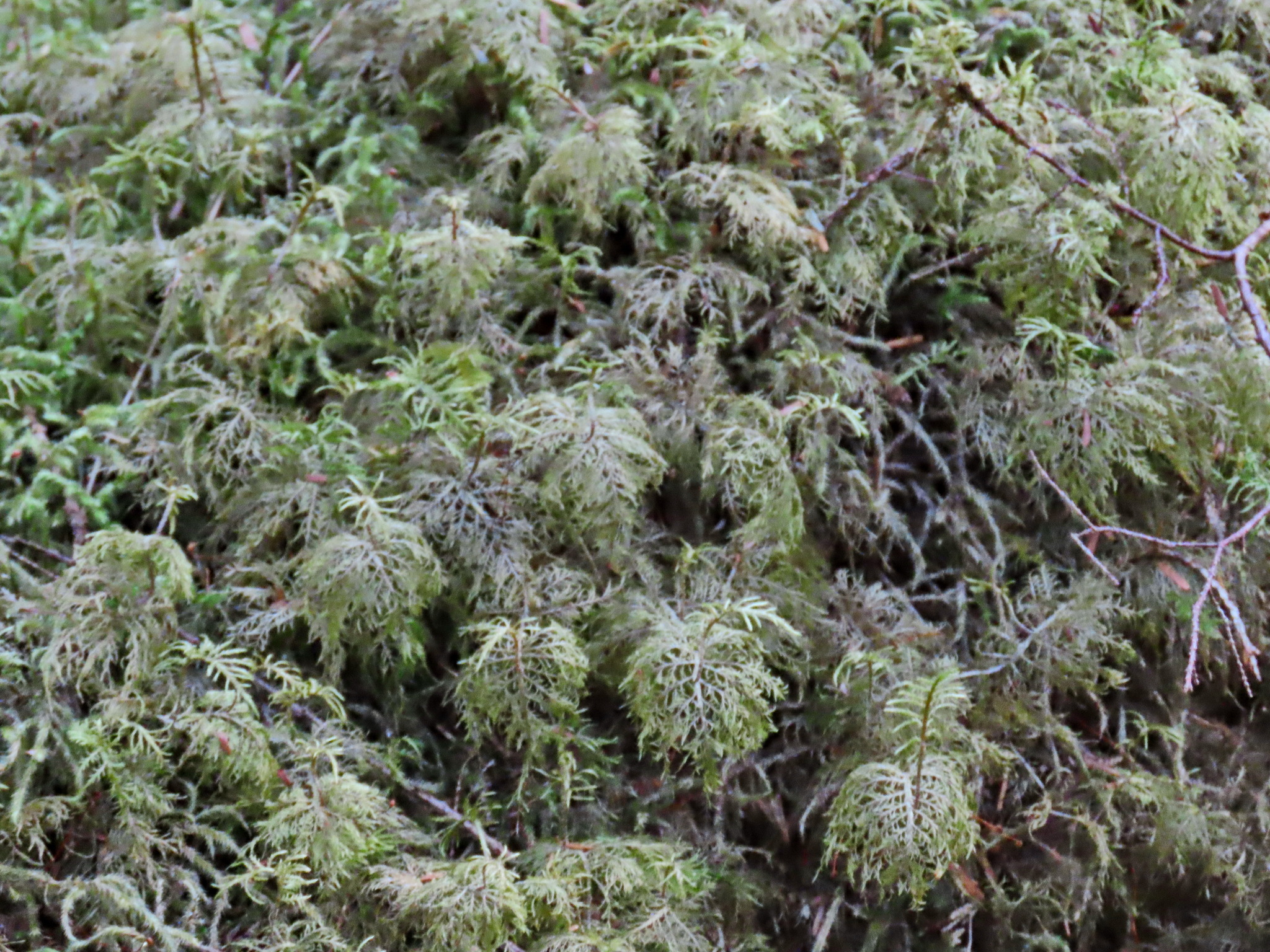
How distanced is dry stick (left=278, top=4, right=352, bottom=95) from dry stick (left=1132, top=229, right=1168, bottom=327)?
1.58m

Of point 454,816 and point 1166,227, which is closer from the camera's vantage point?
point 454,816

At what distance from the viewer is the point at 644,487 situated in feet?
4.93

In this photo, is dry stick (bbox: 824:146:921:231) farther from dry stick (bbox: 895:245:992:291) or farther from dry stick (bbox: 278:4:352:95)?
dry stick (bbox: 278:4:352:95)

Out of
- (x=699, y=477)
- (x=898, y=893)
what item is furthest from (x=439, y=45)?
(x=898, y=893)

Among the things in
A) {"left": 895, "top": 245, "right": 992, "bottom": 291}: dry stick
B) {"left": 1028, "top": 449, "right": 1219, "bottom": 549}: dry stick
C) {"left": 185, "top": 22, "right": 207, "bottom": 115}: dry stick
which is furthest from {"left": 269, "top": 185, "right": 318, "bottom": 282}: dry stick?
{"left": 1028, "top": 449, "right": 1219, "bottom": 549}: dry stick

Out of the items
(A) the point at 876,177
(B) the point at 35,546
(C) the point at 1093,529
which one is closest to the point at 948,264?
(A) the point at 876,177

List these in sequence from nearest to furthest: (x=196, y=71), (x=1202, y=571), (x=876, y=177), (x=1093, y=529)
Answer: (x=1093, y=529) < (x=1202, y=571) < (x=876, y=177) < (x=196, y=71)

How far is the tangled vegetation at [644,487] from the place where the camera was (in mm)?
1331

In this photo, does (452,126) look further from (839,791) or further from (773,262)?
(839,791)

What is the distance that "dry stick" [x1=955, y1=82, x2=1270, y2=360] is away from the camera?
1.44 m

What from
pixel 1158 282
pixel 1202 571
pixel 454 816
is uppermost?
pixel 1158 282

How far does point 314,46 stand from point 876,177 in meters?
1.15

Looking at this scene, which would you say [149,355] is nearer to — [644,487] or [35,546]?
[35,546]

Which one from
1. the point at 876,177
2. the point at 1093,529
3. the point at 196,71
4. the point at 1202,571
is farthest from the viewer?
the point at 196,71
